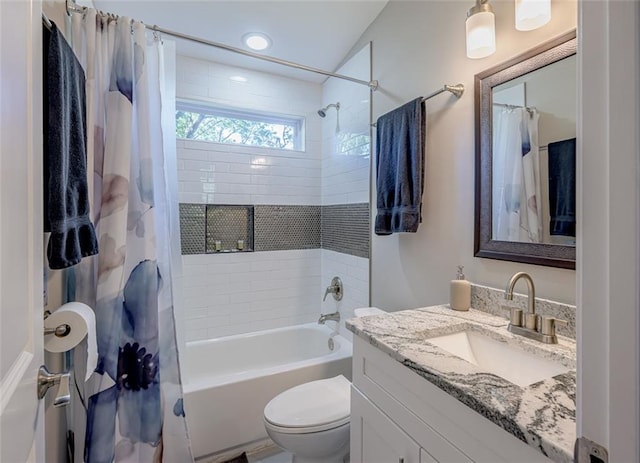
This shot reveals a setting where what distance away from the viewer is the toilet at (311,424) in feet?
4.38

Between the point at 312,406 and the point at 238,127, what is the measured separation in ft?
7.11

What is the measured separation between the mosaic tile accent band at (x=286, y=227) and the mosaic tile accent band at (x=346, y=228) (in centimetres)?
10

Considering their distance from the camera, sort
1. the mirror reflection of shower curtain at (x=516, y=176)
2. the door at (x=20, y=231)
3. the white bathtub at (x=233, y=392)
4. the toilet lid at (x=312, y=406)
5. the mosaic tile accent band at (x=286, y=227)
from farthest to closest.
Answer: the mosaic tile accent band at (x=286, y=227) < the white bathtub at (x=233, y=392) < the toilet lid at (x=312, y=406) < the mirror reflection of shower curtain at (x=516, y=176) < the door at (x=20, y=231)

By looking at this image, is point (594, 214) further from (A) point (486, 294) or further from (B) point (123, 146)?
(B) point (123, 146)

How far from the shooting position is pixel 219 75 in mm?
2471

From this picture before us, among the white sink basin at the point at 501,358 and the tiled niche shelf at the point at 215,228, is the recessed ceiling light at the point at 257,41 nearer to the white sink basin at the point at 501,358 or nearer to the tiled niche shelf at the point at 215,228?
the tiled niche shelf at the point at 215,228

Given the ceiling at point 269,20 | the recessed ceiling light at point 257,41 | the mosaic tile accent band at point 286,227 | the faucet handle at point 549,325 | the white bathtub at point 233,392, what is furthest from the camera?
the mosaic tile accent band at point 286,227

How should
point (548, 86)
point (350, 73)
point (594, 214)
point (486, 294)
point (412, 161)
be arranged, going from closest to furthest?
point (594, 214)
point (548, 86)
point (486, 294)
point (412, 161)
point (350, 73)

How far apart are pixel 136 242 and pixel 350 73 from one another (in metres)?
1.90

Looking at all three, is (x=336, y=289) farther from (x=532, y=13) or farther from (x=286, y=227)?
(x=532, y=13)

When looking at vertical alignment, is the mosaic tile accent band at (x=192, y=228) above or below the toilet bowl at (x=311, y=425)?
above

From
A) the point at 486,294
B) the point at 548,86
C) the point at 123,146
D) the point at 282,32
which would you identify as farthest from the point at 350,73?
the point at 486,294

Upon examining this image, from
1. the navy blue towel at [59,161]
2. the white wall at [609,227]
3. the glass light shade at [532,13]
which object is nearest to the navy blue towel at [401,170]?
the glass light shade at [532,13]

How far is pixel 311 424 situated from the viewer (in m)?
1.35
